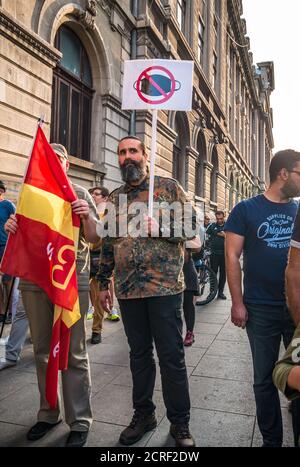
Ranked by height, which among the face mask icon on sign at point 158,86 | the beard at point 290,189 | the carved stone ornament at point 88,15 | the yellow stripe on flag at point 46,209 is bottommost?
the yellow stripe on flag at point 46,209

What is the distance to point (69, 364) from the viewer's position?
8.77 ft

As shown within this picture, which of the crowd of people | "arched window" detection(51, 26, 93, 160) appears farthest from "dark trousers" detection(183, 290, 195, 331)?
"arched window" detection(51, 26, 93, 160)

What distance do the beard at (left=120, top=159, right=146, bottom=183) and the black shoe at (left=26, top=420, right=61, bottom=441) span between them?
182cm

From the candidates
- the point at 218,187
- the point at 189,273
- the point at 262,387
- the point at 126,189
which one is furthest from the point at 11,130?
the point at 218,187

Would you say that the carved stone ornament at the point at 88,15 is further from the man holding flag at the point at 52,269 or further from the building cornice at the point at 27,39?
the man holding flag at the point at 52,269

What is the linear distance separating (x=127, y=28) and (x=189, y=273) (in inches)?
360

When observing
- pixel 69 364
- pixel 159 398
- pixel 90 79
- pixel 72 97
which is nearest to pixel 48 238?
pixel 69 364

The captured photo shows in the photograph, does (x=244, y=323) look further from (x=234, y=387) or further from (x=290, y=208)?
(x=234, y=387)

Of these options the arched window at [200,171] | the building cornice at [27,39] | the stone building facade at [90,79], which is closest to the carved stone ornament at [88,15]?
the stone building facade at [90,79]

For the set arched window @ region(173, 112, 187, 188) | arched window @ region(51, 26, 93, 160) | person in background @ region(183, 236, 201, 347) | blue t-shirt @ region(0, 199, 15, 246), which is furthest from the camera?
arched window @ region(173, 112, 187, 188)

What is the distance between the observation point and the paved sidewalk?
2666 mm

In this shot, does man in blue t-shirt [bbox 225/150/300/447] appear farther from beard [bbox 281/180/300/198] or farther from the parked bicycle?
the parked bicycle

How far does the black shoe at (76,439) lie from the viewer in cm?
252

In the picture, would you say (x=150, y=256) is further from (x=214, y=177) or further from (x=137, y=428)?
(x=214, y=177)
